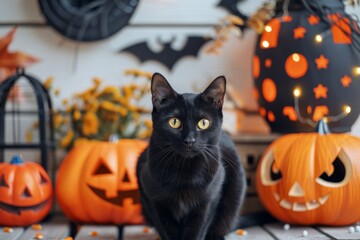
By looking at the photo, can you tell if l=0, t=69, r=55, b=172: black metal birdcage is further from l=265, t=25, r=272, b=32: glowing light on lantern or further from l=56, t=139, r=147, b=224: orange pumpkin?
l=265, t=25, r=272, b=32: glowing light on lantern

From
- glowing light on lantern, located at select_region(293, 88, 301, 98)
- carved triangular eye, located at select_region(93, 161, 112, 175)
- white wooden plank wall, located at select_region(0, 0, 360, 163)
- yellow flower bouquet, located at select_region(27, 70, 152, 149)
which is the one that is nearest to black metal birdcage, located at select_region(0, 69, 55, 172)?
yellow flower bouquet, located at select_region(27, 70, 152, 149)

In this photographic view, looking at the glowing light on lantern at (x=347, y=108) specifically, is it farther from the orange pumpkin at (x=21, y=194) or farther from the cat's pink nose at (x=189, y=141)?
the orange pumpkin at (x=21, y=194)

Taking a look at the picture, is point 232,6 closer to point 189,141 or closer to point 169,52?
point 169,52

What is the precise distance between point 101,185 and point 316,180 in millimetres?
824

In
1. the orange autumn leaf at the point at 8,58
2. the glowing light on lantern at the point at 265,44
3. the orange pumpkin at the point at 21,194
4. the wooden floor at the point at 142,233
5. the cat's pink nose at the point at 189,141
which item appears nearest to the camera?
the cat's pink nose at the point at 189,141

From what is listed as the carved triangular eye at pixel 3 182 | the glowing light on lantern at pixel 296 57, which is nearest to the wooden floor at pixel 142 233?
the carved triangular eye at pixel 3 182

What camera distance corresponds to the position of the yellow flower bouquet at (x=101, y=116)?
7.10 feet

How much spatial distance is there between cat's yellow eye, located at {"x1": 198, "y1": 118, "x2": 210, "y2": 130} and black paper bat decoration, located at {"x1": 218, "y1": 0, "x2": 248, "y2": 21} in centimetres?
109

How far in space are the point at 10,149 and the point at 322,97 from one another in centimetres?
143

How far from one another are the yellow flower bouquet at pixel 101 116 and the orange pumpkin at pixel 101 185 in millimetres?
234

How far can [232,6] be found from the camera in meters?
2.37

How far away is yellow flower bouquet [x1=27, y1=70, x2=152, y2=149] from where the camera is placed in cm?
216

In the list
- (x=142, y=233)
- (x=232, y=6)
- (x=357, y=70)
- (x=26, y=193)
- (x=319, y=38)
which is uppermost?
(x=232, y=6)

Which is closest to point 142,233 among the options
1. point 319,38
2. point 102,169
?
point 102,169
